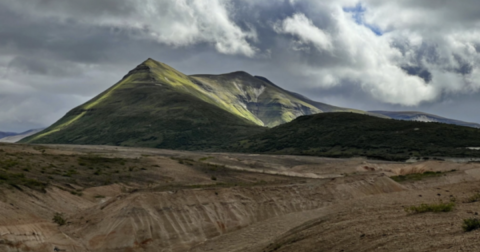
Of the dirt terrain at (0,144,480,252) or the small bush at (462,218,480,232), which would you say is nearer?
the small bush at (462,218,480,232)

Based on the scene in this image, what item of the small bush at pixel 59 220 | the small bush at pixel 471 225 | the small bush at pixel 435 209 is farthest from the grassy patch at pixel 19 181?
the small bush at pixel 471 225

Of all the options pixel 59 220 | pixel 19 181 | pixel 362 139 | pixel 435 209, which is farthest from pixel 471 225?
pixel 362 139

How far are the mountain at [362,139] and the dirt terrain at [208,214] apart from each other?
67894 mm

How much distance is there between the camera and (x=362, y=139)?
144125mm

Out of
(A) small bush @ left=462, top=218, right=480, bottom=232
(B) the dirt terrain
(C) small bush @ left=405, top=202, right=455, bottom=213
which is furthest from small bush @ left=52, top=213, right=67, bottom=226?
(A) small bush @ left=462, top=218, right=480, bottom=232

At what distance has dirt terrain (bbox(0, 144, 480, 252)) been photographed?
71.5 feet

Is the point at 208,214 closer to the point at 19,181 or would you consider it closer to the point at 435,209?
the point at 19,181

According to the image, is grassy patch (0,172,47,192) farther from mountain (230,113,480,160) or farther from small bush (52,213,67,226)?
mountain (230,113,480,160)

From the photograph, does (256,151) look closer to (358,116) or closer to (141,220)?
(358,116)

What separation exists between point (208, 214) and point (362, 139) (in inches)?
4475

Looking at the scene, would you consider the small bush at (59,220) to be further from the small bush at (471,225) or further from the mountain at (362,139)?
the mountain at (362,139)

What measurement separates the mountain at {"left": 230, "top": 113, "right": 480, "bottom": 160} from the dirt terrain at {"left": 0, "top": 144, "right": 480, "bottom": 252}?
67894mm

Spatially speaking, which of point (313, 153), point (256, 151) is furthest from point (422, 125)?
point (256, 151)

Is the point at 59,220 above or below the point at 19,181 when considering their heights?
below
